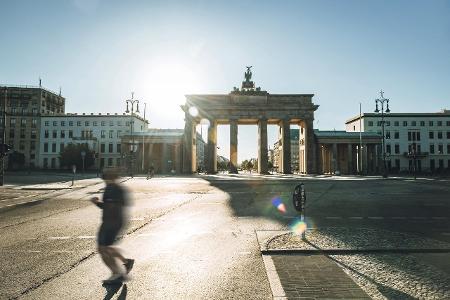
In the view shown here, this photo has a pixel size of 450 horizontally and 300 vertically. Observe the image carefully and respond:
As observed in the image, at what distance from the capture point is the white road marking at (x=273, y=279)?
4.77 metres

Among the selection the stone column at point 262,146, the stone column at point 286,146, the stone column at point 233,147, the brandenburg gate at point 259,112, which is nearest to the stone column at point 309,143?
the brandenburg gate at point 259,112

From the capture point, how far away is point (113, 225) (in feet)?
19.4

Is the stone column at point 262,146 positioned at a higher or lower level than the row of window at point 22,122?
lower

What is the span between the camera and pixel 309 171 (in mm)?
65312

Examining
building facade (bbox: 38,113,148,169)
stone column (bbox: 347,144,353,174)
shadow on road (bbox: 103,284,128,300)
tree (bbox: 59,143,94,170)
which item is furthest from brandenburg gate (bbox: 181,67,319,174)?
shadow on road (bbox: 103,284,128,300)

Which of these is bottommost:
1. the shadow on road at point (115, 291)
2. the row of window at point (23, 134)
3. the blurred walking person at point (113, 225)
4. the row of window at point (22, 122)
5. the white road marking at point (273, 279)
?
the shadow on road at point (115, 291)

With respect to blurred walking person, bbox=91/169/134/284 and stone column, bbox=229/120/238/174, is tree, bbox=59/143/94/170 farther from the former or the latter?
blurred walking person, bbox=91/169/134/284

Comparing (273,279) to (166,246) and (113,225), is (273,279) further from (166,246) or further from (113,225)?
(166,246)

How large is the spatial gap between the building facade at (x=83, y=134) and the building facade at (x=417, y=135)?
69.0 meters

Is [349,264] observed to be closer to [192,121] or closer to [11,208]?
[11,208]

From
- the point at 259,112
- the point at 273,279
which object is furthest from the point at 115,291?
the point at 259,112

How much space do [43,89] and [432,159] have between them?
368 feet

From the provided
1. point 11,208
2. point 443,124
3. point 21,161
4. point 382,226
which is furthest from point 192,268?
point 443,124

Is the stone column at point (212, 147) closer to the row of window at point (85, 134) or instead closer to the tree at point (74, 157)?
the tree at point (74, 157)
